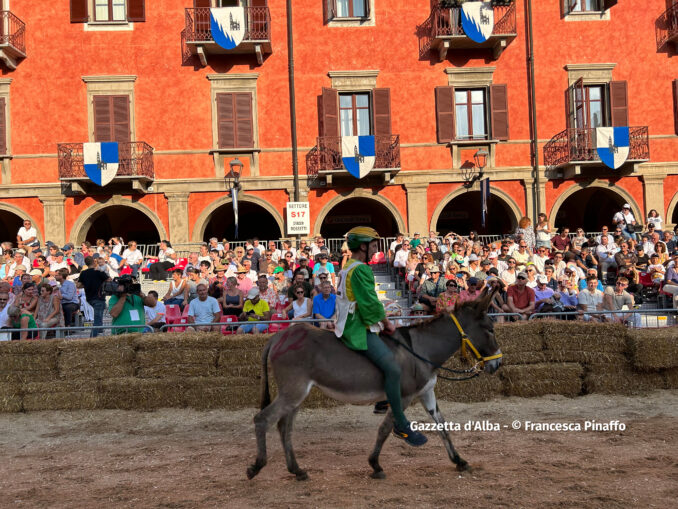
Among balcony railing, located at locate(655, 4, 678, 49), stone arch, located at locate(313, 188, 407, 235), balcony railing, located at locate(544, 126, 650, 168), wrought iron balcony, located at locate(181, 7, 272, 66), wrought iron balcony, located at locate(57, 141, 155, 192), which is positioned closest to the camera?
wrought iron balcony, located at locate(57, 141, 155, 192)

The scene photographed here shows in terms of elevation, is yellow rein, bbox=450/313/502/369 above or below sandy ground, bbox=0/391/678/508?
above

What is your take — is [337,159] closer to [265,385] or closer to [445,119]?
[445,119]

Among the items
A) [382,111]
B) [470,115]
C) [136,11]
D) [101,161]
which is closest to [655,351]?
[382,111]

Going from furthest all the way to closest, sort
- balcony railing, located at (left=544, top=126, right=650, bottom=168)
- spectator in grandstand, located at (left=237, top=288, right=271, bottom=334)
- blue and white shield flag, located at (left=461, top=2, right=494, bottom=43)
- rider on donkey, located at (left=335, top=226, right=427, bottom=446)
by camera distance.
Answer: balcony railing, located at (left=544, top=126, right=650, bottom=168) < blue and white shield flag, located at (left=461, top=2, right=494, bottom=43) < spectator in grandstand, located at (left=237, top=288, right=271, bottom=334) < rider on donkey, located at (left=335, top=226, right=427, bottom=446)

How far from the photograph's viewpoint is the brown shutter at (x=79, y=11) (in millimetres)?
23078

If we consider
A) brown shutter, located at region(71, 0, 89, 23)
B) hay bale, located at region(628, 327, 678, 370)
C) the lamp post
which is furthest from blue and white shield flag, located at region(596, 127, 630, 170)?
brown shutter, located at region(71, 0, 89, 23)

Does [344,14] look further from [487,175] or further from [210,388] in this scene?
[210,388]

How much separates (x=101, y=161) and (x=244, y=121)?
16.7 feet

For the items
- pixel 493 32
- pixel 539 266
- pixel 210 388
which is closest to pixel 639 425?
pixel 210 388

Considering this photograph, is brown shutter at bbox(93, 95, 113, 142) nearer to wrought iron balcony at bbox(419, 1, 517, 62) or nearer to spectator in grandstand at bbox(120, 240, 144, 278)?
spectator in grandstand at bbox(120, 240, 144, 278)

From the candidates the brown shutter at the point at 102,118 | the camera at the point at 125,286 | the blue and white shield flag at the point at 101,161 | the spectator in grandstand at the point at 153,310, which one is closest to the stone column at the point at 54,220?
the blue and white shield flag at the point at 101,161

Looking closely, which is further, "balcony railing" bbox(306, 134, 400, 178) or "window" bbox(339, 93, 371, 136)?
"window" bbox(339, 93, 371, 136)

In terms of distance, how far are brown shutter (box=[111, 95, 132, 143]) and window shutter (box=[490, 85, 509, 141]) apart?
13.0 m

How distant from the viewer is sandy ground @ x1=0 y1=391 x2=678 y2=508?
6.00m
